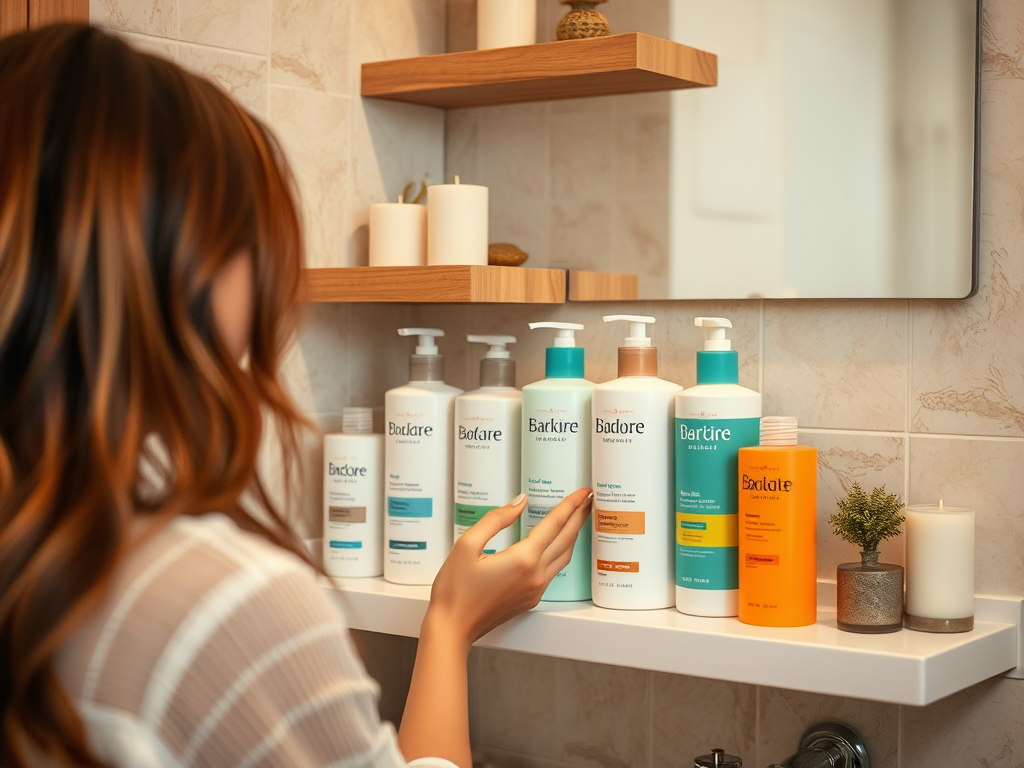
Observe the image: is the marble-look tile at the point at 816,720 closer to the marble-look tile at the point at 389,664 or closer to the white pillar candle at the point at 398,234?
the marble-look tile at the point at 389,664

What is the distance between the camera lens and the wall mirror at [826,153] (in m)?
0.97

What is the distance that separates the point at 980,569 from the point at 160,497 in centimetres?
75

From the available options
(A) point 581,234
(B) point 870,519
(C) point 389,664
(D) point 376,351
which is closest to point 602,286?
(A) point 581,234

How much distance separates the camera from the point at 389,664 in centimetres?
128

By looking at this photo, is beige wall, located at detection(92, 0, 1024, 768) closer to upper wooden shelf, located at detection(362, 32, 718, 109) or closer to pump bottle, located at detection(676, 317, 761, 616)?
upper wooden shelf, located at detection(362, 32, 718, 109)

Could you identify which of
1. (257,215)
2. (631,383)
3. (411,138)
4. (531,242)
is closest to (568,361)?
(631,383)

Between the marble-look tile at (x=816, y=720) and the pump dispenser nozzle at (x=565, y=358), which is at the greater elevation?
the pump dispenser nozzle at (x=565, y=358)

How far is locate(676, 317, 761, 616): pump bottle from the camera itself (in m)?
0.93

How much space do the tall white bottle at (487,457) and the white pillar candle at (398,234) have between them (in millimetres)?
192

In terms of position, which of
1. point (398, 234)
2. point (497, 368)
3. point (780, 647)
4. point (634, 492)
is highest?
point (398, 234)

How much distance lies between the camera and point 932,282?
3.23 feet

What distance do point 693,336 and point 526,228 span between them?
24cm

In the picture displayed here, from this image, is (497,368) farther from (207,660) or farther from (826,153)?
(207,660)

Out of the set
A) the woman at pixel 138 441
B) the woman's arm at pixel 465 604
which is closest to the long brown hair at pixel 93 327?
the woman at pixel 138 441
